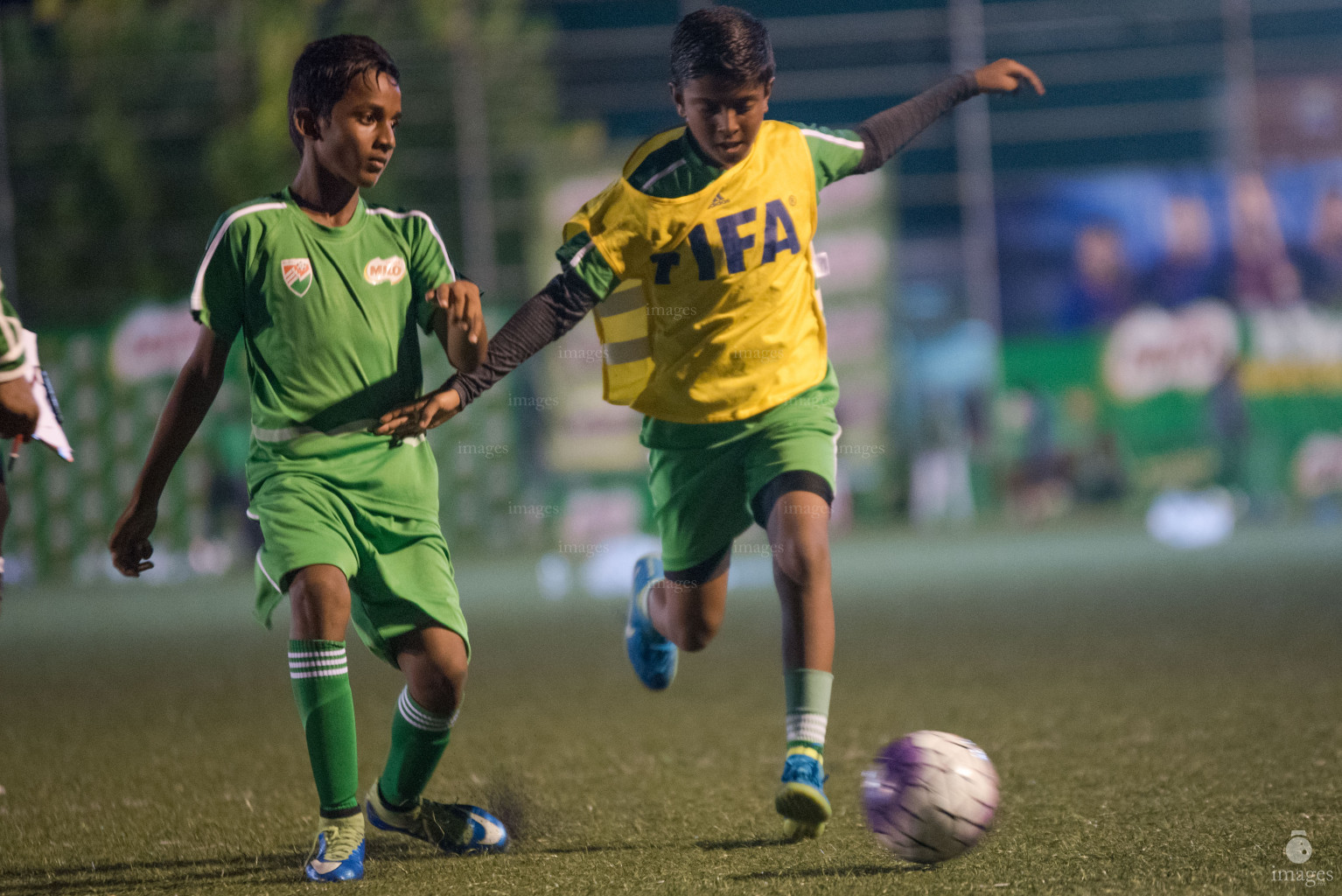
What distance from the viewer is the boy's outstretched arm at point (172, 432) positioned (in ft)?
10.6

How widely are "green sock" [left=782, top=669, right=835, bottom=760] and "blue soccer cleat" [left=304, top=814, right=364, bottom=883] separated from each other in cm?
95

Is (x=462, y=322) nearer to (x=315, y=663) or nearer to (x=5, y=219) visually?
(x=315, y=663)

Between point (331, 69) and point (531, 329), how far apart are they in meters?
0.73

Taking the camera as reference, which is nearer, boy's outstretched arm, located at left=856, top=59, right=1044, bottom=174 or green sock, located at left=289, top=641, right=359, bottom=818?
green sock, located at left=289, top=641, right=359, bottom=818

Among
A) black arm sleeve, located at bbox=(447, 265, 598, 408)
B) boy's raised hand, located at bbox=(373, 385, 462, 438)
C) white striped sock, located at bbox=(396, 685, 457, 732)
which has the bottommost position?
white striped sock, located at bbox=(396, 685, 457, 732)

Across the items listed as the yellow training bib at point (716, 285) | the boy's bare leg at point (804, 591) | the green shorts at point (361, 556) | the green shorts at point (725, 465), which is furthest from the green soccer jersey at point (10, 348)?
the boy's bare leg at point (804, 591)

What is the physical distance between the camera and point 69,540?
47.7 feet

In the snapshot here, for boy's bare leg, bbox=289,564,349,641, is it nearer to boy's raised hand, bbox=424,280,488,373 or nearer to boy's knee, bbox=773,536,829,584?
boy's raised hand, bbox=424,280,488,373

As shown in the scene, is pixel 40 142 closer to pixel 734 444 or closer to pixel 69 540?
pixel 69 540

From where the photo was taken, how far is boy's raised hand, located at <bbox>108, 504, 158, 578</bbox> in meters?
3.28

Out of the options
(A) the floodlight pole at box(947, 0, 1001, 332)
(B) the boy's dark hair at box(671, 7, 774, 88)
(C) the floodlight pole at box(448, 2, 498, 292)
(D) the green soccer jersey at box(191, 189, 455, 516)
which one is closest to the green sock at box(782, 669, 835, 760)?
(D) the green soccer jersey at box(191, 189, 455, 516)

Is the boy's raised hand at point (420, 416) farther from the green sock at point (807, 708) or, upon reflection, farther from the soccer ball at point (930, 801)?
the soccer ball at point (930, 801)

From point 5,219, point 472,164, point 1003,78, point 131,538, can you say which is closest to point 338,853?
point 131,538

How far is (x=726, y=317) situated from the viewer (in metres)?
3.74
